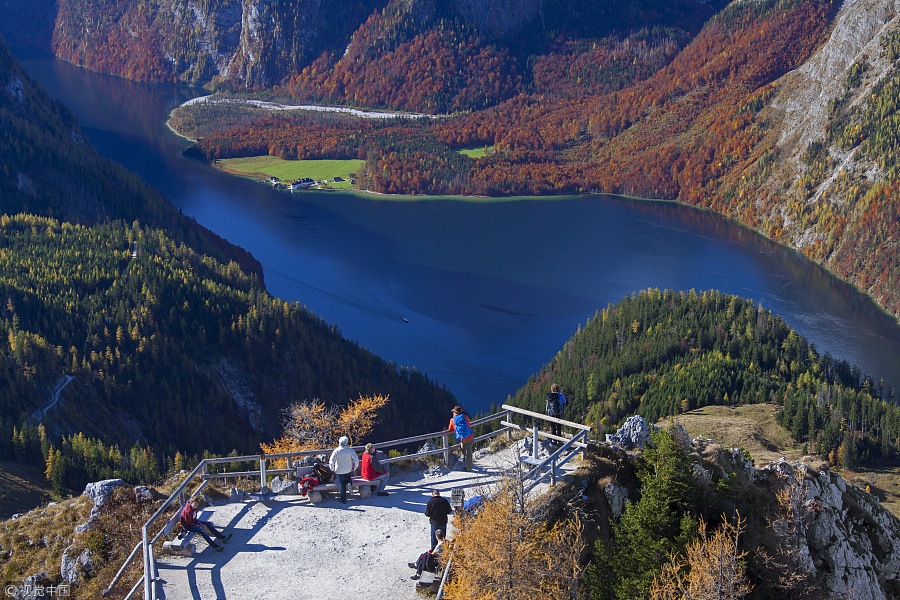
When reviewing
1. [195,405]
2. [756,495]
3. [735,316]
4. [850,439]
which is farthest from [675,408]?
[756,495]

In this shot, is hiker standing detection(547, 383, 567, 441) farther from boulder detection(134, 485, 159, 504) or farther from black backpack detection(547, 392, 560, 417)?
boulder detection(134, 485, 159, 504)

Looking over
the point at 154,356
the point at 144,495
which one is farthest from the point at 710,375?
the point at 144,495

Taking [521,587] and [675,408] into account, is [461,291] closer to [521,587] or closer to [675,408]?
[675,408]

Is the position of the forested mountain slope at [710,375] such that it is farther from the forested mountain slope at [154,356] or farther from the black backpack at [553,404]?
the black backpack at [553,404]

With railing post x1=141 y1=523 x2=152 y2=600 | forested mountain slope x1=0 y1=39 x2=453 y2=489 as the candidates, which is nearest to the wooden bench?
railing post x1=141 y1=523 x2=152 y2=600

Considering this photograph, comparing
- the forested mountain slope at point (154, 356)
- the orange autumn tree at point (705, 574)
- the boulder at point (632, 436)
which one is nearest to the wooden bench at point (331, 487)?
the boulder at point (632, 436)
